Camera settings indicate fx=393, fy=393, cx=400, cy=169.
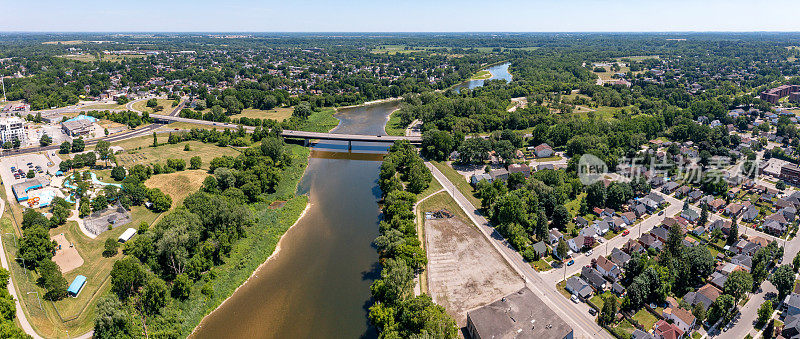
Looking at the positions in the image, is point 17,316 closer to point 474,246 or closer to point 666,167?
point 474,246

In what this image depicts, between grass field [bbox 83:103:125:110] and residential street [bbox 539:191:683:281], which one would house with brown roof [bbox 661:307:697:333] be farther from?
grass field [bbox 83:103:125:110]

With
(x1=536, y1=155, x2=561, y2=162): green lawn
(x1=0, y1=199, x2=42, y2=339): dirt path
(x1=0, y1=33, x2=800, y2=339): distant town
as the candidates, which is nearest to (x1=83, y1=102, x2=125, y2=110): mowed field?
(x1=0, y1=33, x2=800, y2=339): distant town

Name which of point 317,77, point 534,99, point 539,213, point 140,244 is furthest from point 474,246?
point 317,77

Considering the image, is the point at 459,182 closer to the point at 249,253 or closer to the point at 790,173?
the point at 249,253

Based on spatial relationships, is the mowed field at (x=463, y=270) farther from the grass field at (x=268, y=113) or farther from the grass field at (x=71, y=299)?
the grass field at (x=268, y=113)

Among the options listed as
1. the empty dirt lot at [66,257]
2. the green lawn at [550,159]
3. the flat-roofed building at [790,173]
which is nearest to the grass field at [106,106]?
the empty dirt lot at [66,257]
